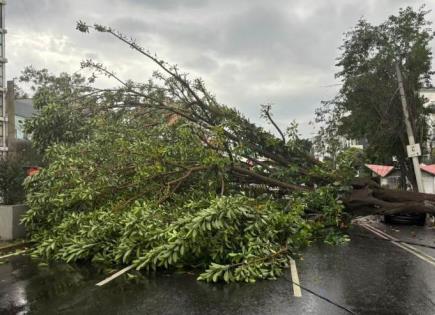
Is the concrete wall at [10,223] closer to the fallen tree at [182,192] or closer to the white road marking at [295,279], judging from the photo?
the fallen tree at [182,192]

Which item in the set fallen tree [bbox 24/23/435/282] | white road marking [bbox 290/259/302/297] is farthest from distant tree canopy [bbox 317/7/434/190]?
white road marking [bbox 290/259/302/297]

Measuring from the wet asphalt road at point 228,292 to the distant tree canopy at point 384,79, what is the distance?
44.8ft

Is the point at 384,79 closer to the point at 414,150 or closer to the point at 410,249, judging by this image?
the point at 414,150

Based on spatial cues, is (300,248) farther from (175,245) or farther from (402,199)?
(402,199)

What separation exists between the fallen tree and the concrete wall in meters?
0.54

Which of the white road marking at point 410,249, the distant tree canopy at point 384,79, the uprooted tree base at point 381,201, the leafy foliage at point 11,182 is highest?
the distant tree canopy at point 384,79

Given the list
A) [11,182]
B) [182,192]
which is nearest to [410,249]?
[182,192]

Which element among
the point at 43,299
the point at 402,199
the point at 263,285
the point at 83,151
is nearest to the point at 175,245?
the point at 263,285

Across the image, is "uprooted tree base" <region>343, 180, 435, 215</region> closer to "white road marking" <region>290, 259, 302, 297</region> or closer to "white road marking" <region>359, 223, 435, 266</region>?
"white road marking" <region>359, 223, 435, 266</region>

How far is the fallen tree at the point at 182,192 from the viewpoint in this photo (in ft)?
29.0

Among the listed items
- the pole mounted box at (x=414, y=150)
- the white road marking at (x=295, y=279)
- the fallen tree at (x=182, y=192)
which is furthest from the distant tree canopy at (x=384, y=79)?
the white road marking at (x=295, y=279)

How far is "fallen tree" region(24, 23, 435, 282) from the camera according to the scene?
8844 millimetres

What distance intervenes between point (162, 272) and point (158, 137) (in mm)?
5125

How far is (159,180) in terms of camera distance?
11.9 m
